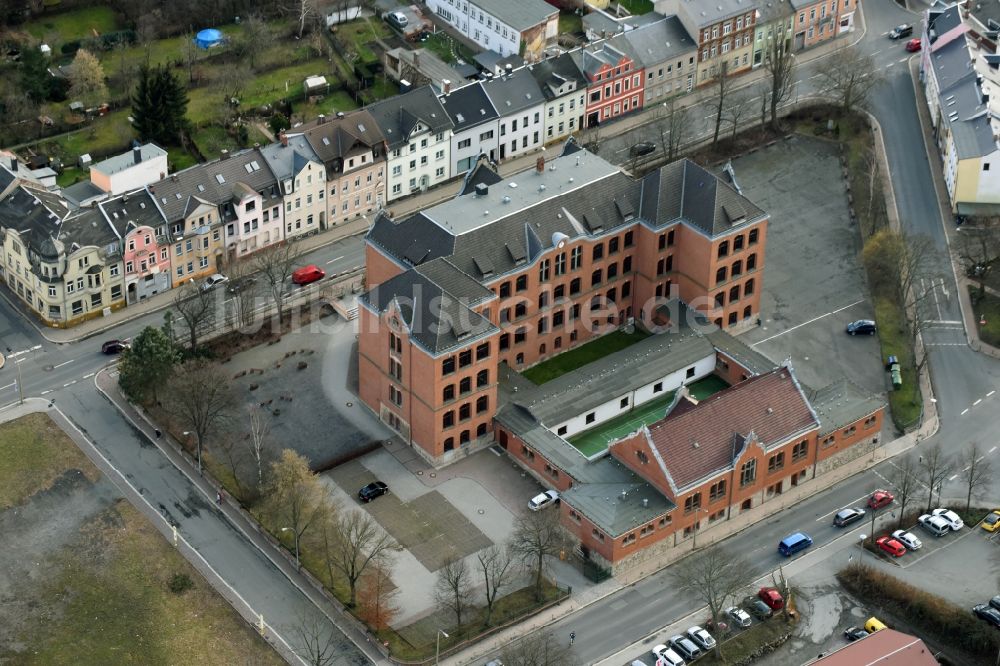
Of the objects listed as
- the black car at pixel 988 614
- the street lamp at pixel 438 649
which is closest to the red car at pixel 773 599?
the black car at pixel 988 614

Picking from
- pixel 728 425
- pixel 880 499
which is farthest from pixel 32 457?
pixel 880 499

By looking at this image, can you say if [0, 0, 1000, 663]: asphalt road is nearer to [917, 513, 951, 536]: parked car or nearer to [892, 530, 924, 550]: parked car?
[892, 530, 924, 550]: parked car

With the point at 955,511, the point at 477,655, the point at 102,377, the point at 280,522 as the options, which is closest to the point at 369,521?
Answer: the point at 280,522

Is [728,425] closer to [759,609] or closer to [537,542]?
[759,609]

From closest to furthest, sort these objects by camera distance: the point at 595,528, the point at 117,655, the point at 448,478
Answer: the point at 117,655 → the point at 595,528 → the point at 448,478

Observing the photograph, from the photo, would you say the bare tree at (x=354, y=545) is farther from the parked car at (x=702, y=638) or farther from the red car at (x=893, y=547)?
the red car at (x=893, y=547)

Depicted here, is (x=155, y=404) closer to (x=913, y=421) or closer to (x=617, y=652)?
(x=617, y=652)
